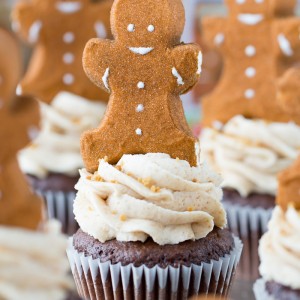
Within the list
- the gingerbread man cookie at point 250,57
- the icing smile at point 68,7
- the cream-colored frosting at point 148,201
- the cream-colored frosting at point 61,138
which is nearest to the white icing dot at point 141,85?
the cream-colored frosting at point 148,201

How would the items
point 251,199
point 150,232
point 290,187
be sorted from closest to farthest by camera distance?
point 150,232, point 290,187, point 251,199

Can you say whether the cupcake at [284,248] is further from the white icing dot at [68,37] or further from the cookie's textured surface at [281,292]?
the white icing dot at [68,37]

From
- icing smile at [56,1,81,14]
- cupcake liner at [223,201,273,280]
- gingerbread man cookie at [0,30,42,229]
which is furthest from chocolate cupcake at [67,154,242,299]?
icing smile at [56,1,81,14]

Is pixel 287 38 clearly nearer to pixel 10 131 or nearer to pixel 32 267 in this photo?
pixel 10 131

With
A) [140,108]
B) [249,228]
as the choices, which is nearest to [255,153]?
[249,228]

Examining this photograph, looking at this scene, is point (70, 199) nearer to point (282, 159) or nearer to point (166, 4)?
point (282, 159)

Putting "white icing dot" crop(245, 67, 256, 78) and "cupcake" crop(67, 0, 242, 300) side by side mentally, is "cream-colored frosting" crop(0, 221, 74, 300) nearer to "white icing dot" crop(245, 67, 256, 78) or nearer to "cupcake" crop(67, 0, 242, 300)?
"cupcake" crop(67, 0, 242, 300)

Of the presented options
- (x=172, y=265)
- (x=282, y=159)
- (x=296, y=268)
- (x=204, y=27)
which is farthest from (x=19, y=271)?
(x=204, y=27)
